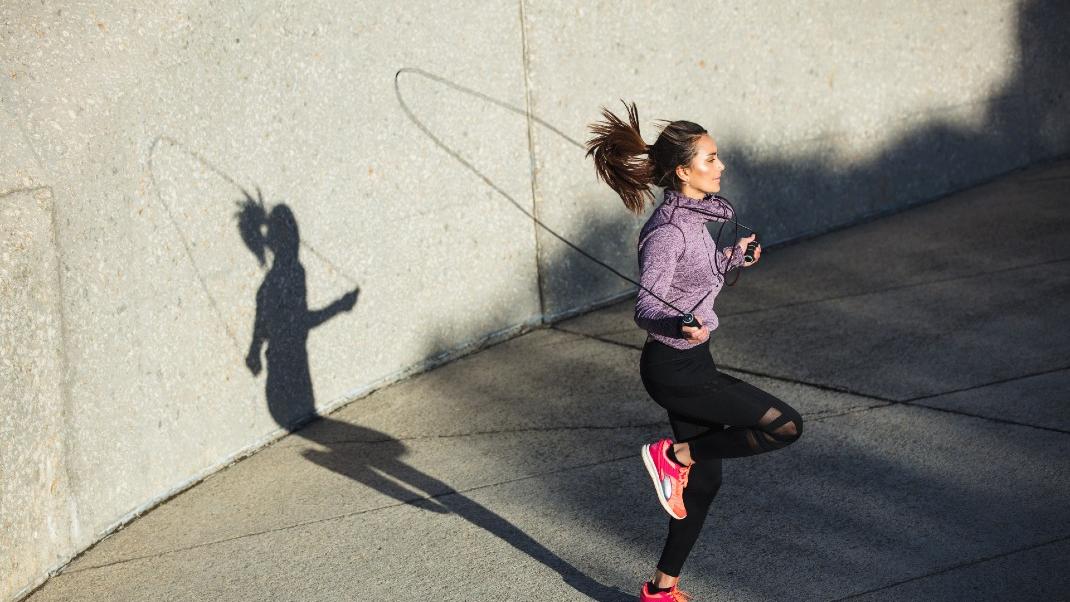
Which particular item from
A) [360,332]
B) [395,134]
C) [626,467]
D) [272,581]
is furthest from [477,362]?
[272,581]

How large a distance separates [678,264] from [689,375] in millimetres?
371

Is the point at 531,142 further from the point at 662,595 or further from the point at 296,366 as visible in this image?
the point at 662,595

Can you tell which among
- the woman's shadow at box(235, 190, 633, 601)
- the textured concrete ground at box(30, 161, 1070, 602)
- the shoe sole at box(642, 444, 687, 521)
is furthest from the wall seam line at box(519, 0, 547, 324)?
the shoe sole at box(642, 444, 687, 521)

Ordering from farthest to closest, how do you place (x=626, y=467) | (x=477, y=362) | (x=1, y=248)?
(x=477, y=362) < (x=626, y=467) < (x=1, y=248)

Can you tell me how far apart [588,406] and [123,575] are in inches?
94.1

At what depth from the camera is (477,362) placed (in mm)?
7262

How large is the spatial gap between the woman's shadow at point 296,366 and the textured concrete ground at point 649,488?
1.0 inches

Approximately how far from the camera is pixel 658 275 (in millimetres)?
4113

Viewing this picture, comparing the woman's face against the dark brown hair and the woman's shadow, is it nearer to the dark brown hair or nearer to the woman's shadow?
the dark brown hair

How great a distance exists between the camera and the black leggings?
4191mm

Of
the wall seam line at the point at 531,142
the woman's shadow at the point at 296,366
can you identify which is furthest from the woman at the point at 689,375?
the wall seam line at the point at 531,142

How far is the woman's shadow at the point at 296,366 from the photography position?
582 cm

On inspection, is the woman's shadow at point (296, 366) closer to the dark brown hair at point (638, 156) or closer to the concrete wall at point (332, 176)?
the concrete wall at point (332, 176)

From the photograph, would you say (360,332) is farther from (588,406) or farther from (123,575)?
(123,575)
